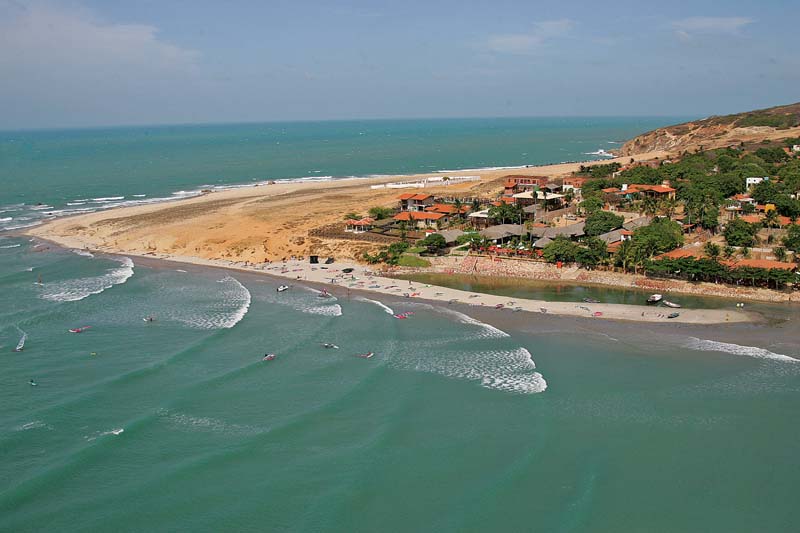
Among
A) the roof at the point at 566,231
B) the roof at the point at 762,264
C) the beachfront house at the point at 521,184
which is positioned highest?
the beachfront house at the point at 521,184

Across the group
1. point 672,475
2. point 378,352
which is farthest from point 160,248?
point 672,475

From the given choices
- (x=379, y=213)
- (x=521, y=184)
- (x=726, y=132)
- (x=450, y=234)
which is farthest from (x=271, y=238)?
(x=726, y=132)

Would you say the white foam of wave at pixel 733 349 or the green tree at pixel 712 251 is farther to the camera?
the green tree at pixel 712 251

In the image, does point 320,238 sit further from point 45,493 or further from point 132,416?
point 45,493

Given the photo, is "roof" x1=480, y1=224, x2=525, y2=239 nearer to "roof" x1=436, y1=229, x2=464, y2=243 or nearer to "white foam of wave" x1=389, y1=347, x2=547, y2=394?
"roof" x1=436, y1=229, x2=464, y2=243

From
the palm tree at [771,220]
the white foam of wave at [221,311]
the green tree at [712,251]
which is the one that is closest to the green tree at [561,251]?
the green tree at [712,251]

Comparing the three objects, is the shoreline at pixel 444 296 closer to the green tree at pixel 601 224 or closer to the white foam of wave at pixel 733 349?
the white foam of wave at pixel 733 349

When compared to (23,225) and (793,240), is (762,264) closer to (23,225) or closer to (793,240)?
(793,240)
